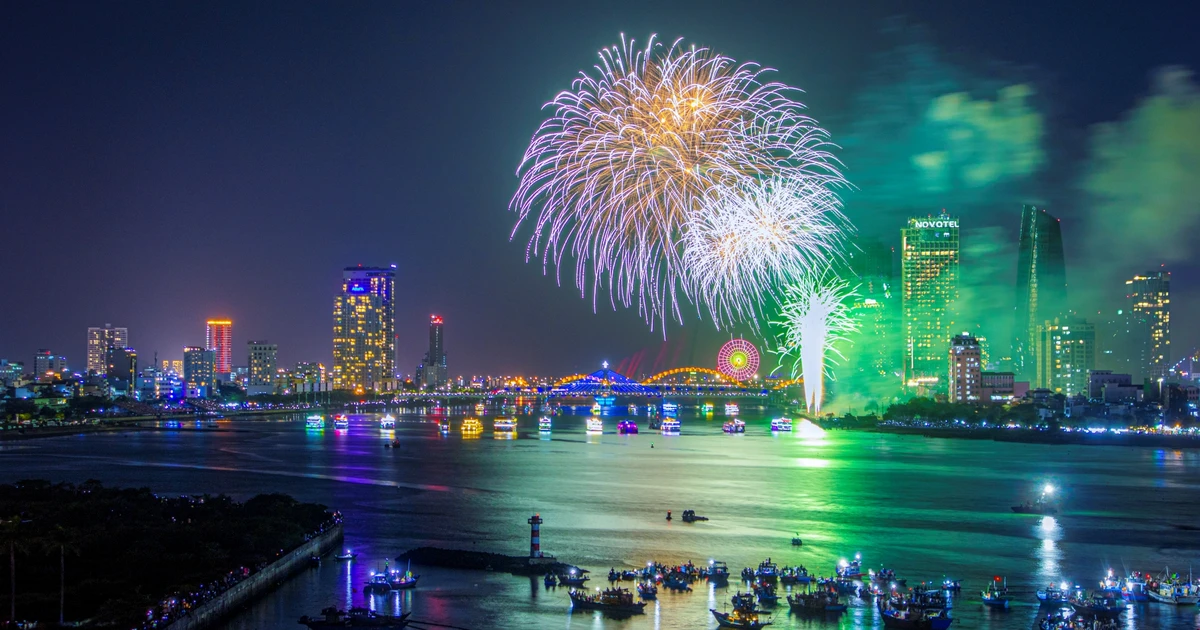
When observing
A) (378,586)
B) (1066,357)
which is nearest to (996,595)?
(378,586)

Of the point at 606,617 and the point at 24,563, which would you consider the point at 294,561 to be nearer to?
the point at 24,563

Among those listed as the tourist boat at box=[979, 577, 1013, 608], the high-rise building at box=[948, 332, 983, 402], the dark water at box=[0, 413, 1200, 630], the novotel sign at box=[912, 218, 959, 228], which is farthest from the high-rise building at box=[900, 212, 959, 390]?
the tourist boat at box=[979, 577, 1013, 608]

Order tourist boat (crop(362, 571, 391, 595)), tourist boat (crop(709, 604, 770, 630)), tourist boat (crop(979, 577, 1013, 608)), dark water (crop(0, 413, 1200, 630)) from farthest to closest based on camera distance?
tourist boat (crop(362, 571, 391, 595))
dark water (crop(0, 413, 1200, 630))
tourist boat (crop(979, 577, 1013, 608))
tourist boat (crop(709, 604, 770, 630))

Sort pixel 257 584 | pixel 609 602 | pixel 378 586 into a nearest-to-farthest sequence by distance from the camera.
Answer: pixel 609 602
pixel 257 584
pixel 378 586

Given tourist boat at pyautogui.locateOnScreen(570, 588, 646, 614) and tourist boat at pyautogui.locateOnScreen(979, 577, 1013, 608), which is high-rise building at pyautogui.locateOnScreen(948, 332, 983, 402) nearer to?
tourist boat at pyautogui.locateOnScreen(979, 577, 1013, 608)

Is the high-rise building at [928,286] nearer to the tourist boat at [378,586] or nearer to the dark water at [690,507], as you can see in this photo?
the dark water at [690,507]

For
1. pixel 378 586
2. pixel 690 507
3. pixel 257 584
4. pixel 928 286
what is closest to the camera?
pixel 257 584

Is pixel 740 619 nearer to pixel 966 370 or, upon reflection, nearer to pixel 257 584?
pixel 257 584
